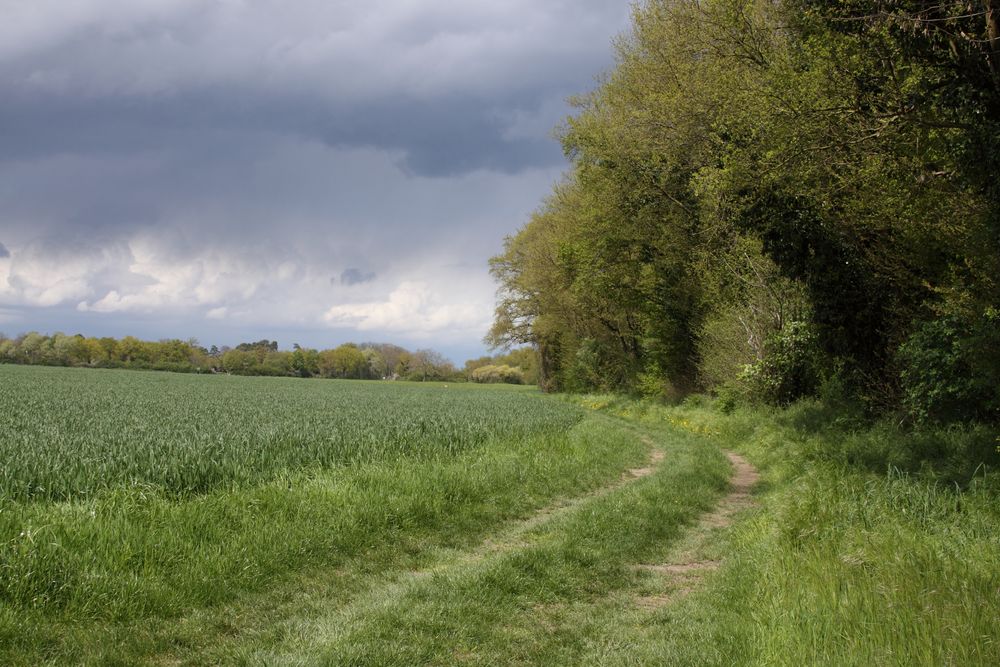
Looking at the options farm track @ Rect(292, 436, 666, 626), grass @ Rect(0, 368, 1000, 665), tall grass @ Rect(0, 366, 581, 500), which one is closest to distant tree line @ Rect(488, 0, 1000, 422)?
grass @ Rect(0, 368, 1000, 665)

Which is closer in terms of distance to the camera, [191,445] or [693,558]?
[693,558]

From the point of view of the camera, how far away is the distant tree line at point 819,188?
32.2 feet

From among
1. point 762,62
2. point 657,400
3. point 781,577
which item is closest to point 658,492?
point 781,577

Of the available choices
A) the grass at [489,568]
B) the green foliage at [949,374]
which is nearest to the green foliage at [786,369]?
the green foliage at [949,374]

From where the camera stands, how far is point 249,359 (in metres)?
147

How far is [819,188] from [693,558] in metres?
8.47

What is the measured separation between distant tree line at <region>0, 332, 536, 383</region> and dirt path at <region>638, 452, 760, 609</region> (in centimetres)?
8523

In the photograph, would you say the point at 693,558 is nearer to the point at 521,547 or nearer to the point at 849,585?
the point at 521,547

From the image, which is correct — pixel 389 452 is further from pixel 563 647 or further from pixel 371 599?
pixel 563 647

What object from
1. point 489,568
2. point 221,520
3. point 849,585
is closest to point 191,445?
point 221,520

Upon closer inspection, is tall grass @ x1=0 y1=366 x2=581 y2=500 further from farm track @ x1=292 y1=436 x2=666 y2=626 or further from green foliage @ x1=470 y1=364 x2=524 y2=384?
green foliage @ x1=470 y1=364 x2=524 y2=384

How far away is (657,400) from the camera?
32.4m

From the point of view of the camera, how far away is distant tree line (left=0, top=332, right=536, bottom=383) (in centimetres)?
12056

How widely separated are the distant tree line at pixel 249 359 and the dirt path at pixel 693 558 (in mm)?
85226
